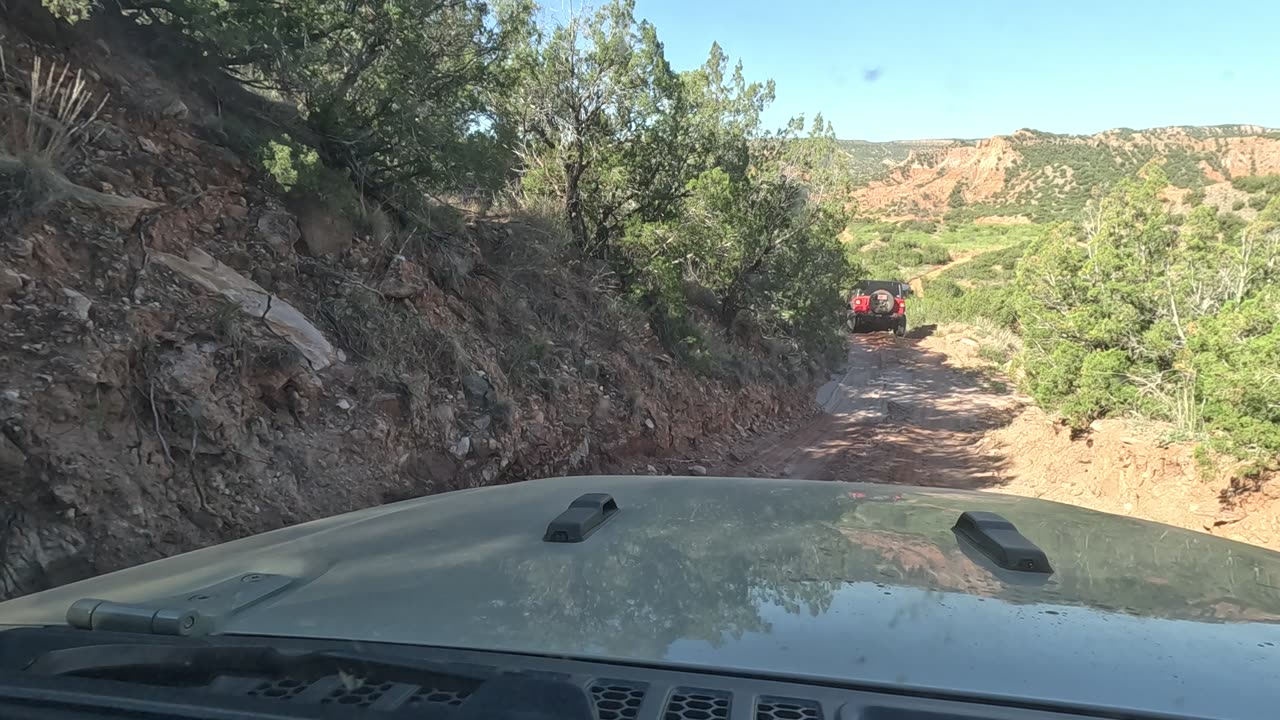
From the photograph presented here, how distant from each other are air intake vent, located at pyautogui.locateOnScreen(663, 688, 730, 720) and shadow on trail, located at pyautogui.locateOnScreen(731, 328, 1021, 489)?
8.41 m

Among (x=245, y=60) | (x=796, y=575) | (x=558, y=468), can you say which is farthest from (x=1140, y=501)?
(x=245, y=60)

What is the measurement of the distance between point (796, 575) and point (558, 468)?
243 inches

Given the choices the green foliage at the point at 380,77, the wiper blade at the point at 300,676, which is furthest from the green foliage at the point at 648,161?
the wiper blade at the point at 300,676

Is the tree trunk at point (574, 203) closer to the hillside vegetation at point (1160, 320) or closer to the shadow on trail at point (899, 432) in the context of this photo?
the shadow on trail at point (899, 432)

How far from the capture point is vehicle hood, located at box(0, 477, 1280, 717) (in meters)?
1.55

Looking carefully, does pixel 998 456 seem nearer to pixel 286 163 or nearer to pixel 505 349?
pixel 505 349

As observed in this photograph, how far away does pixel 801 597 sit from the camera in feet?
6.57

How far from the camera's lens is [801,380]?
55.0ft

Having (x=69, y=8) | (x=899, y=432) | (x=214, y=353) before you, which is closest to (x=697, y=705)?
(x=214, y=353)

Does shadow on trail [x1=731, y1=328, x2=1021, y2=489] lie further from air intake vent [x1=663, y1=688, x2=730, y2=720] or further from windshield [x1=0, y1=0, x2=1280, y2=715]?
air intake vent [x1=663, y1=688, x2=730, y2=720]

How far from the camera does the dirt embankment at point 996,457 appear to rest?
7.54 meters

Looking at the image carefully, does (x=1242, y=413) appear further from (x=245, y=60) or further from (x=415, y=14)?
(x=245, y=60)

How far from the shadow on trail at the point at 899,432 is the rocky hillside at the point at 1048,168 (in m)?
33.1

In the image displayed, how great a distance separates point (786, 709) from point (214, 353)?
5313 millimetres
